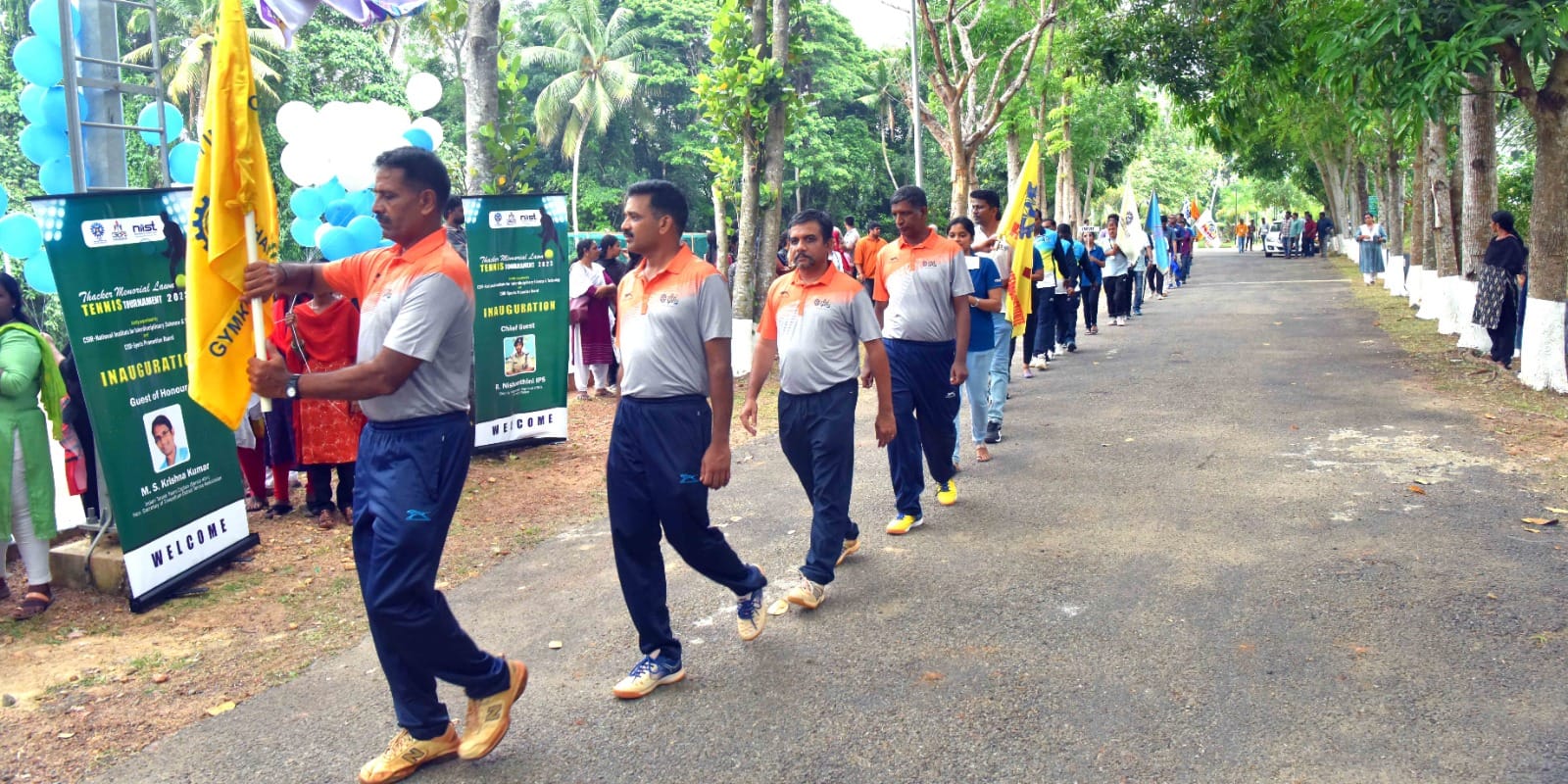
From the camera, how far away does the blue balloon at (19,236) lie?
6.32 metres

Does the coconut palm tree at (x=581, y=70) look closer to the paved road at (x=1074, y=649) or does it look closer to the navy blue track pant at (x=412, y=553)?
the paved road at (x=1074, y=649)

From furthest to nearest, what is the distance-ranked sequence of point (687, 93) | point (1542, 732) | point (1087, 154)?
point (687, 93) → point (1087, 154) → point (1542, 732)

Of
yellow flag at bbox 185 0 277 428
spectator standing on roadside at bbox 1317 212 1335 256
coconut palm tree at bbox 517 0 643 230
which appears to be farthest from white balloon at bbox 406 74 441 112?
spectator standing on roadside at bbox 1317 212 1335 256

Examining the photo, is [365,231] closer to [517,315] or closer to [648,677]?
[517,315]

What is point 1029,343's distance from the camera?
13.2 meters

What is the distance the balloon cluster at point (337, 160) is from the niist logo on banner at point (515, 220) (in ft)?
3.06

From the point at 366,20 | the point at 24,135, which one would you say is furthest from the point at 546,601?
the point at 366,20

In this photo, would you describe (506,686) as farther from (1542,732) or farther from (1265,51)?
(1265,51)

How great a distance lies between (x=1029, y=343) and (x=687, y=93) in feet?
101

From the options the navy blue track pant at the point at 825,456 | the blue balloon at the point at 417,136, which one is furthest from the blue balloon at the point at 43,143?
the navy blue track pant at the point at 825,456

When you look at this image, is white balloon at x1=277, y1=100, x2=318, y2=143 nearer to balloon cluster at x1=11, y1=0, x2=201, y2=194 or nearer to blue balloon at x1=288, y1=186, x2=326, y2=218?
blue balloon at x1=288, y1=186, x2=326, y2=218

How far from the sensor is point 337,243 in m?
7.46

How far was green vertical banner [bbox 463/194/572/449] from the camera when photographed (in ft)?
29.4

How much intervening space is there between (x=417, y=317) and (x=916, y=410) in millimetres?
3800
